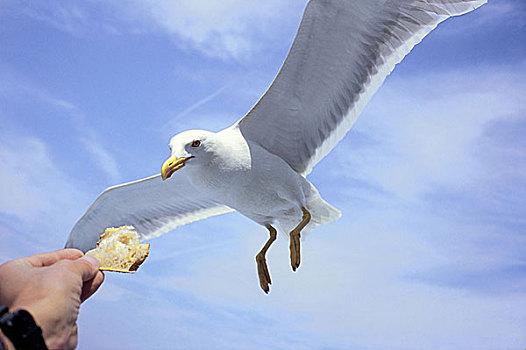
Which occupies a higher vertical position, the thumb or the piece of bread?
the thumb

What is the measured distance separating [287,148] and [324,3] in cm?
52

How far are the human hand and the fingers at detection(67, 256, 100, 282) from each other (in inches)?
0.6

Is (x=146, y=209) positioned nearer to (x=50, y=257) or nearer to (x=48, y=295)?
(x=50, y=257)

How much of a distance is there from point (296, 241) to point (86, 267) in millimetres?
1201

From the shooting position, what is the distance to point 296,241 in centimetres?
196

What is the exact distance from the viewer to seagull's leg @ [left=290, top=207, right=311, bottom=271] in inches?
76.7

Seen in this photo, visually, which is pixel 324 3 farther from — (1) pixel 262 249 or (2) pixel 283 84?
(1) pixel 262 249

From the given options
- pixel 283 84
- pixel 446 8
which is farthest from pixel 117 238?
pixel 446 8

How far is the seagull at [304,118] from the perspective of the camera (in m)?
1.85

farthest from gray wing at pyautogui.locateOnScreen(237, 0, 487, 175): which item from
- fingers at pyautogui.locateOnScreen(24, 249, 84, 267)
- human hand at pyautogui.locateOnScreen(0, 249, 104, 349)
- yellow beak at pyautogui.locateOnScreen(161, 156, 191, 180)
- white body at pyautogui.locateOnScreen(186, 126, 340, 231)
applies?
human hand at pyautogui.locateOnScreen(0, 249, 104, 349)

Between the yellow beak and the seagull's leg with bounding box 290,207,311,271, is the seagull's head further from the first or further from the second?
the seagull's leg with bounding box 290,207,311,271

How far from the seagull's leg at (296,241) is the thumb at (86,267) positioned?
1143mm

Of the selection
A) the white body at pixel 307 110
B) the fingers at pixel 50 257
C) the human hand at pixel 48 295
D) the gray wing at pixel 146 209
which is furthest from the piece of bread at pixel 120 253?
the gray wing at pixel 146 209

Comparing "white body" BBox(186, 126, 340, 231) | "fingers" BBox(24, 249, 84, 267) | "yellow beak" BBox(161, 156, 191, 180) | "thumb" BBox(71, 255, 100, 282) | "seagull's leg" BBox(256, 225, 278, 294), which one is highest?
"yellow beak" BBox(161, 156, 191, 180)
